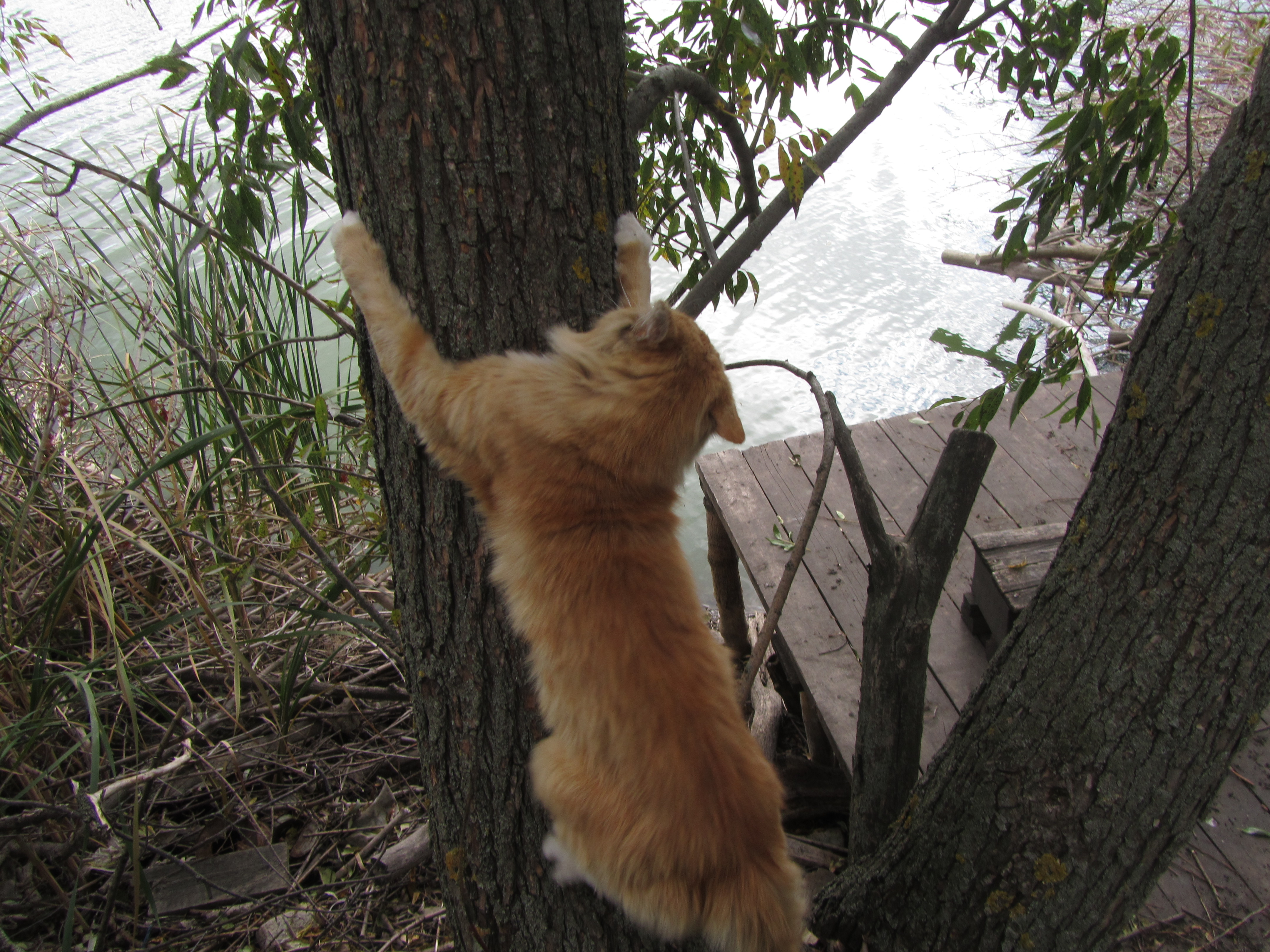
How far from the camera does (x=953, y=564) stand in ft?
10.8

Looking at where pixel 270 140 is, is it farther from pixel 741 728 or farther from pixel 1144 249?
pixel 1144 249

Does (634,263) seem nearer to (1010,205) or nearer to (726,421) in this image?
(726,421)

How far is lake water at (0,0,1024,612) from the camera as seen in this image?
22.5ft

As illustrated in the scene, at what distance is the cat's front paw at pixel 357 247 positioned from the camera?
1484mm

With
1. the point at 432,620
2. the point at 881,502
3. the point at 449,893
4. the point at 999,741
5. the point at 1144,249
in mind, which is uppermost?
the point at 1144,249

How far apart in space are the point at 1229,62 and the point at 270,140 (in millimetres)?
10381

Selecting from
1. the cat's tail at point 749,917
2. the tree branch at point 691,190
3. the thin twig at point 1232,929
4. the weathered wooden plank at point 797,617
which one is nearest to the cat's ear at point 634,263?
the tree branch at point 691,190

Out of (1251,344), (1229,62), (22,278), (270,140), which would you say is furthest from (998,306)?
(22,278)

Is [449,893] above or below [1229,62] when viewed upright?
below

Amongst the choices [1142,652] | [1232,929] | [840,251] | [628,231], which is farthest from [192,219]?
[840,251]

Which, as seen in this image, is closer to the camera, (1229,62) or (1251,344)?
(1251,344)

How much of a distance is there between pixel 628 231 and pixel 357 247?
0.58 metres

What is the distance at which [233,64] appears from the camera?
187cm

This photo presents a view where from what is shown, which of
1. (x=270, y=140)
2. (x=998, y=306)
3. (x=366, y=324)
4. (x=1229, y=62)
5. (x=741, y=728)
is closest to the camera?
(x=366, y=324)
